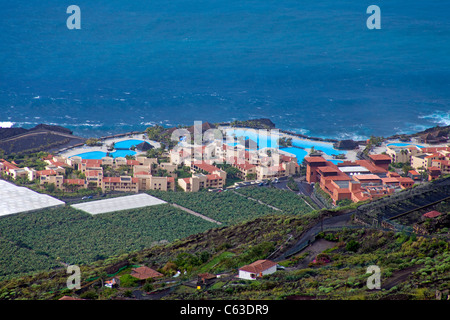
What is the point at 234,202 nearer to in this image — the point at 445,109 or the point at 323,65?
the point at 445,109

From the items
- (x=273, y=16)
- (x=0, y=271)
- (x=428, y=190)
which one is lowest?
(x=0, y=271)

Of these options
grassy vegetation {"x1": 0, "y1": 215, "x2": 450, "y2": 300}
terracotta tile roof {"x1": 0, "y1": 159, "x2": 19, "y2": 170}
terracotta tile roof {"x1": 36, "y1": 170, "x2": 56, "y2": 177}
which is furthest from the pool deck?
grassy vegetation {"x1": 0, "y1": 215, "x2": 450, "y2": 300}

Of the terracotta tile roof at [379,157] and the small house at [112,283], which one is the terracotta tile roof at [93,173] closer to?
the terracotta tile roof at [379,157]

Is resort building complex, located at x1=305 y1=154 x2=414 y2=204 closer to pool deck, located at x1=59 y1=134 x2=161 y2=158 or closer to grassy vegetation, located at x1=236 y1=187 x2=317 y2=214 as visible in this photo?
grassy vegetation, located at x1=236 y1=187 x2=317 y2=214

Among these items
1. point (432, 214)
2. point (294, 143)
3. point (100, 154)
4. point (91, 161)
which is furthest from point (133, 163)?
point (432, 214)

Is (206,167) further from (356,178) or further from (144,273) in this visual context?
(144,273)

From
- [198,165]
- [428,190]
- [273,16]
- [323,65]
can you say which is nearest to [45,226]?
[198,165]

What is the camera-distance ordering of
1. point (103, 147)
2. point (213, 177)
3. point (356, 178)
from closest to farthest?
point (356, 178)
point (213, 177)
point (103, 147)

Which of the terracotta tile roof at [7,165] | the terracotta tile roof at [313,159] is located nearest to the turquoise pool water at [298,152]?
the terracotta tile roof at [313,159]
